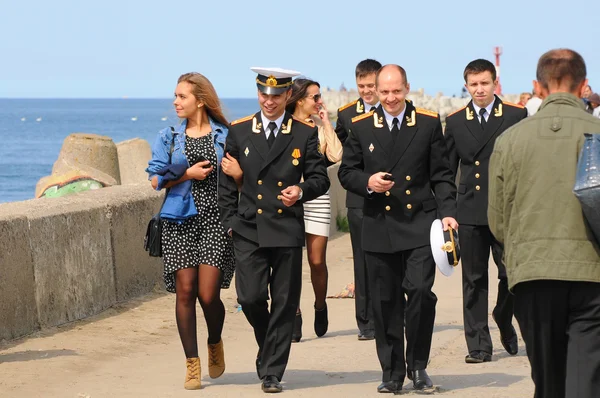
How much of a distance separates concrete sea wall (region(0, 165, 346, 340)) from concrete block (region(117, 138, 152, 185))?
8.51m

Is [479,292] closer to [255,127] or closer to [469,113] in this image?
[469,113]

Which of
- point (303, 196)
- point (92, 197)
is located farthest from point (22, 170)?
point (303, 196)

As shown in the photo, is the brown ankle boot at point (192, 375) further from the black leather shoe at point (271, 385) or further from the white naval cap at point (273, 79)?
the white naval cap at point (273, 79)

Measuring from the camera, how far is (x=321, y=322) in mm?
9992

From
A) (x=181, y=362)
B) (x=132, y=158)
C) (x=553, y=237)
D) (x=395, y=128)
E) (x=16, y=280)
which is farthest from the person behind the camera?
(x=132, y=158)

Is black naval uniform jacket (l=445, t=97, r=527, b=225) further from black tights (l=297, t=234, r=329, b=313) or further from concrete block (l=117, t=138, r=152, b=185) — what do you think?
concrete block (l=117, t=138, r=152, b=185)

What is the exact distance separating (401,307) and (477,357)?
4.21 ft

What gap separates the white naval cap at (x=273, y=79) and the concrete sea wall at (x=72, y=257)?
246 centimetres

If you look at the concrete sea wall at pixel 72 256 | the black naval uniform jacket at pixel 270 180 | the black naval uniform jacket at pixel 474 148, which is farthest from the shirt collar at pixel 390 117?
the concrete sea wall at pixel 72 256

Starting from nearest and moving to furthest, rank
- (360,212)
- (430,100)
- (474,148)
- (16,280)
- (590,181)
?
(590,181) → (474,148) → (16,280) → (360,212) → (430,100)

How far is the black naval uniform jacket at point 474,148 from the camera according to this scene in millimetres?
8984

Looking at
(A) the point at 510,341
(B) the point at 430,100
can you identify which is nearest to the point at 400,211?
(A) the point at 510,341

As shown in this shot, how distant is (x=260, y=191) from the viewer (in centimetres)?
780

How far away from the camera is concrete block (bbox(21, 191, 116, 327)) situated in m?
9.68
